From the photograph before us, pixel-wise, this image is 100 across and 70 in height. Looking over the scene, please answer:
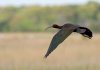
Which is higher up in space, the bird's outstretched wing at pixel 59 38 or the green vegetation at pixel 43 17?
the bird's outstretched wing at pixel 59 38

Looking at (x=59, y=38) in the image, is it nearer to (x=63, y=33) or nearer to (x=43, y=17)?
(x=63, y=33)

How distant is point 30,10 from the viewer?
3183 cm

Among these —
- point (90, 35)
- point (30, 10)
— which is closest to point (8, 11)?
point (30, 10)

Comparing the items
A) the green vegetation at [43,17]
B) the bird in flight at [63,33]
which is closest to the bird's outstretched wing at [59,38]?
the bird in flight at [63,33]

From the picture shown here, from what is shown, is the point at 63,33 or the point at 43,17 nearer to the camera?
the point at 63,33

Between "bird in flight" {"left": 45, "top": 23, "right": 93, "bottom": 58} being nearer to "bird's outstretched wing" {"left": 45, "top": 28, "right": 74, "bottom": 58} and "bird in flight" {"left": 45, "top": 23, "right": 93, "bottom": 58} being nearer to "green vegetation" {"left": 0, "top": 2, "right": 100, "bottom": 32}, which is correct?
"bird's outstretched wing" {"left": 45, "top": 28, "right": 74, "bottom": 58}

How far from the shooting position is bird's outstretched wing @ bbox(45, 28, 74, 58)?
4.45 ft

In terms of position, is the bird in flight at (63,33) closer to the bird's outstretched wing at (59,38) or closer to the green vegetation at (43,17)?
the bird's outstretched wing at (59,38)

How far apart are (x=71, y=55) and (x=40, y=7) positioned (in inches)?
950

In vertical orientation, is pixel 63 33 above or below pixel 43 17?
above

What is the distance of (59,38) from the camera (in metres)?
1.38

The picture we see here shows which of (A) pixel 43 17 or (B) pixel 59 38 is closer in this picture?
(B) pixel 59 38

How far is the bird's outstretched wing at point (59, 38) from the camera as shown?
1355 millimetres

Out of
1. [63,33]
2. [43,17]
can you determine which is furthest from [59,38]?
[43,17]
